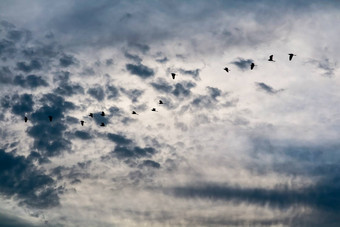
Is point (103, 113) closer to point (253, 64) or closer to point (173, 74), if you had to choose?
point (173, 74)

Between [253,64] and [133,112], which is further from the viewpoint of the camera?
[133,112]

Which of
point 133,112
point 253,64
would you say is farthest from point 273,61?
point 133,112

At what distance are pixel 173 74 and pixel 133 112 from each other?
555 inches

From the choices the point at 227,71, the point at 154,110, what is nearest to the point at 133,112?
the point at 154,110

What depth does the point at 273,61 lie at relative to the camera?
122000 millimetres

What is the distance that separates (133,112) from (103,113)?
690 cm

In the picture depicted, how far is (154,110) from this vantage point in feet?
443

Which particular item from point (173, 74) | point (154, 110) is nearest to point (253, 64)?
point (173, 74)

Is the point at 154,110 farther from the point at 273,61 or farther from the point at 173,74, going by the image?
the point at 273,61

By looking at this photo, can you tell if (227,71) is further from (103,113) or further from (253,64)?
(103,113)

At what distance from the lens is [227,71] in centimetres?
12375

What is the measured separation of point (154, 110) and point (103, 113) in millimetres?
11291

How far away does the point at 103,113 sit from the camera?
13400 centimetres

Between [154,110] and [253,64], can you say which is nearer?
[253,64]
